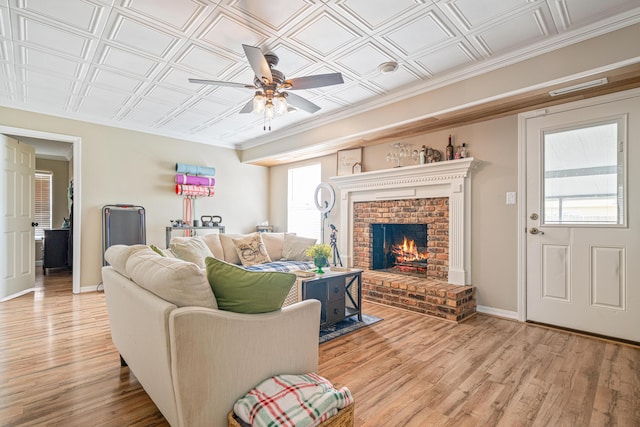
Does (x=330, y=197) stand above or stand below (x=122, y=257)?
above

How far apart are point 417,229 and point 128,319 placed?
3.84 metres

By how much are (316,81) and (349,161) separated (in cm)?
264

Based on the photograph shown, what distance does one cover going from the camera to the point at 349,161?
5.20 metres

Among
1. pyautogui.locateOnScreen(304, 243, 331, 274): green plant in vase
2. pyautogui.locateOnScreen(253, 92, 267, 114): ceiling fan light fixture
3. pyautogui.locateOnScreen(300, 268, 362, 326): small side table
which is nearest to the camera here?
pyautogui.locateOnScreen(253, 92, 267, 114): ceiling fan light fixture

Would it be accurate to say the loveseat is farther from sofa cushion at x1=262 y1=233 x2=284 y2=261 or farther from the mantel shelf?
the mantel shelf

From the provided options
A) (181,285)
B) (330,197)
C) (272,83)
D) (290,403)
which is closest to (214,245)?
(330,197)

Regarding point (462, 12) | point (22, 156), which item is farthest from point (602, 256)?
point (22, 156)

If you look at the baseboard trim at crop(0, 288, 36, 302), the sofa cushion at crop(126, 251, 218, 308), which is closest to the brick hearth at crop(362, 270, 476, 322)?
the sofa cushion at crop(126, 251, 218, 308)

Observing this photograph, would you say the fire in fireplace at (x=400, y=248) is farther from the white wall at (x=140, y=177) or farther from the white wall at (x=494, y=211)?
the white wall at (x=140, y=177)

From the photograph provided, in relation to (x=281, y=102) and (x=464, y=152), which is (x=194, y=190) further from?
(x=464, y=152)

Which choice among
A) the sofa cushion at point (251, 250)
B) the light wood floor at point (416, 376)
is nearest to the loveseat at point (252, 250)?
the sofa cushion at point (251, 250)

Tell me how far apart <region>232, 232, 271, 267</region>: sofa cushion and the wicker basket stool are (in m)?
2.90

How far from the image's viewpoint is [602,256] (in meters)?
2.94

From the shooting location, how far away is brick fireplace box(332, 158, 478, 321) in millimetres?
3594
